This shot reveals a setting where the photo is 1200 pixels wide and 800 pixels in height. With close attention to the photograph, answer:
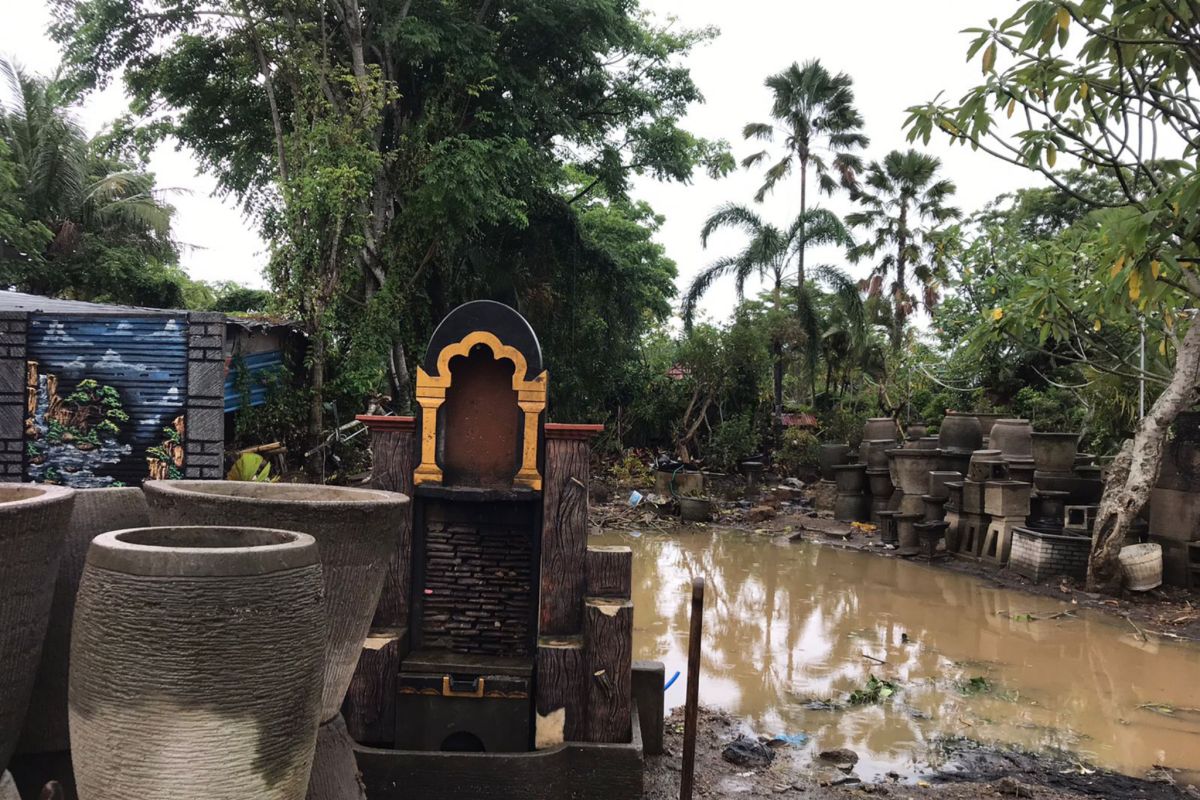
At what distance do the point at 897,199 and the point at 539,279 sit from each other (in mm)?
12272

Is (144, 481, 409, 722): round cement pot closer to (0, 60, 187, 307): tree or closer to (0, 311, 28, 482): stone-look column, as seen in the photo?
(0, 311, 28, 482): stone-look column

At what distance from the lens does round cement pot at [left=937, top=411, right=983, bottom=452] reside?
13.5 m

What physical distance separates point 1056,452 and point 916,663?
239 inches

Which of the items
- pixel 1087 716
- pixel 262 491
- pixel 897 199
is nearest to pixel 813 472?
pixel 897 199

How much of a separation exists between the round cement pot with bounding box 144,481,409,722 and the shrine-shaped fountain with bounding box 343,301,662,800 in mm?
1251

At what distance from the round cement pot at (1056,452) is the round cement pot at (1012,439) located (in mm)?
186

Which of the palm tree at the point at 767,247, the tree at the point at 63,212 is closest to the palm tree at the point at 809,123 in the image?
the palm tree at the point at 767,247

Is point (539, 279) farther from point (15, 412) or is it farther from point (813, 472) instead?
point (15, 412)

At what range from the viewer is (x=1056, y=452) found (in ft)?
40.6

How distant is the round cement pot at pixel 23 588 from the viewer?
5.92 feet

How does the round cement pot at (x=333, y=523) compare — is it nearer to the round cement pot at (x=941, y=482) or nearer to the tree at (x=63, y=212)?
the round cement pot at (x=941, y=482)

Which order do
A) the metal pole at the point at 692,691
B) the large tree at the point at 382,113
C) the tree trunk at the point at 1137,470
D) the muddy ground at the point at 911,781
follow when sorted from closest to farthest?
the metal pole at the point at 692,691
the muddy ground at the point at 911,781
the tree trunk at the point at 1137,470
the large tree at the point at 382,113

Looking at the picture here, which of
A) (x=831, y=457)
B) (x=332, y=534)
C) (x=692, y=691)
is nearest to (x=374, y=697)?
(x=692, y=691)

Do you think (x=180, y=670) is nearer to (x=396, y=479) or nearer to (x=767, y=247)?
(x=396, y=479)
